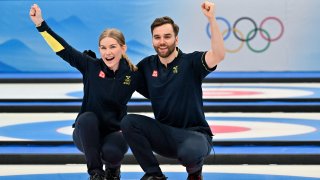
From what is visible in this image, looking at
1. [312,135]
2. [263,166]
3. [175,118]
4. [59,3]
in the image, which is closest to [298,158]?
[263,166]

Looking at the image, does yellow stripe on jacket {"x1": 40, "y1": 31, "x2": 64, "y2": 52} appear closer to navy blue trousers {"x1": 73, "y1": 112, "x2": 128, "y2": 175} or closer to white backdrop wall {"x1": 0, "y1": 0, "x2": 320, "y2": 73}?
navy blue trousers {"x1": 73, "y1": 112, "x2": 128, "y2": 175}

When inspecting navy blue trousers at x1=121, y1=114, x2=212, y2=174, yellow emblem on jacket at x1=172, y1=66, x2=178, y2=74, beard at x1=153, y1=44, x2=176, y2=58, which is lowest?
navy blue trousers at x1=121, y1=114, x2=212, y2=174

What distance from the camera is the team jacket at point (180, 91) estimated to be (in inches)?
136

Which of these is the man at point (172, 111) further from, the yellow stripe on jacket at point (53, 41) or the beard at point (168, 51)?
the yellow stripe on jacket at point (53, 41)

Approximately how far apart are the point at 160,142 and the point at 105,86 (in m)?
0.42

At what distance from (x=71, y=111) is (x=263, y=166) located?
2.93 metres

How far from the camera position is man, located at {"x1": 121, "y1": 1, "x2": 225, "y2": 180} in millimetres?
3338

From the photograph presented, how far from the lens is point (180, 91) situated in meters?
3.45

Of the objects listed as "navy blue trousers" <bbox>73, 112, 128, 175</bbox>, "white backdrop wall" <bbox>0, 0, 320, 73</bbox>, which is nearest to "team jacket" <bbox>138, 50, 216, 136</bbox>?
"navy blue trousers" <bbox>73, 112, 128, 175</bbox>

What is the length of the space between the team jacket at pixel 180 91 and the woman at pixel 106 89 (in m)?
0.15

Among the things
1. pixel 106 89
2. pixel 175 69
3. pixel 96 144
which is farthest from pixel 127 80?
pixel 96 144

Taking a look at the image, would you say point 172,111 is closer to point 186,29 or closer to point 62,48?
point 62,48

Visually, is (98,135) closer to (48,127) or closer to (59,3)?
(48,127)

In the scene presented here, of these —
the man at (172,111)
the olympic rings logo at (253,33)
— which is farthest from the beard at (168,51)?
the olympic rings logo at (253,33)
